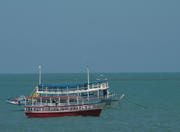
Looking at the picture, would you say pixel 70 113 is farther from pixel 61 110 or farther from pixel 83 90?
pixel 83 90

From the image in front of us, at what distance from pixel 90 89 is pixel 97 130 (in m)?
13.8

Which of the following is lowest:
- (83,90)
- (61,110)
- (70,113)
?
(70,113)

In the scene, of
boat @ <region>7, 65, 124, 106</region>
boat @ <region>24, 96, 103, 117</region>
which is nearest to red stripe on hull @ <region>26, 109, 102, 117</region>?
boat @ <region>24, 96, 103, 117</region>

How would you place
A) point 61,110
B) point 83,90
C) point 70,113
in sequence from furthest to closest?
point 83,90 → point 70,113 → point 61,110

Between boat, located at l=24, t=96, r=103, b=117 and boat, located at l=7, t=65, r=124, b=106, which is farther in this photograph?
boat, located at l=7, t=65, r=124, b=106

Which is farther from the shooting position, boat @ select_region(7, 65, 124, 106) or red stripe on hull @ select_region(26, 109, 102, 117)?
boat @ select_region(7, 65, 124, 106)

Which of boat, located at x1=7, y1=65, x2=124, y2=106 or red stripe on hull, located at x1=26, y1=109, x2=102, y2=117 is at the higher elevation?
boat, located at x1=7, y1=65, x2=124, y2=106

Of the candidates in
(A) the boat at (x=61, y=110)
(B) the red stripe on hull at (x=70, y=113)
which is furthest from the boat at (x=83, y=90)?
(B) the red stripe on hull at (x=70, y=113)

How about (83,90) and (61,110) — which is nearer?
(61,110)

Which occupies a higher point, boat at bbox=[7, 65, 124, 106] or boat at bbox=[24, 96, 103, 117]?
boat at bbox=[7, 65, 124, 106]

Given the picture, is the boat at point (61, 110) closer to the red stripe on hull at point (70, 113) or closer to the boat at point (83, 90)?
the red stripe on hull at point (70, 113)

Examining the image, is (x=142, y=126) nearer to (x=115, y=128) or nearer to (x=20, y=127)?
(x=115, y=128)

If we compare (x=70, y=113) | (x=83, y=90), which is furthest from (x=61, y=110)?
(x=83, y=90)

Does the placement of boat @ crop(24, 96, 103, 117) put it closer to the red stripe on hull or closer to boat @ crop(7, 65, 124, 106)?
the red stripe on hull
